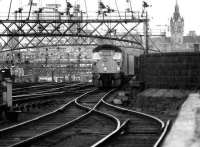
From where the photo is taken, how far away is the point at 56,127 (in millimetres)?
12055

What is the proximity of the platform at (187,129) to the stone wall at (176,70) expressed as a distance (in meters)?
4.52

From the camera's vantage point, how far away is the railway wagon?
27578 mm

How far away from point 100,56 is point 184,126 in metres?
16.6

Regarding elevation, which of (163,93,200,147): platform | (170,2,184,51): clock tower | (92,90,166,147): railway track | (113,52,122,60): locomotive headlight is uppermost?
(170,2,184,51): clock tower

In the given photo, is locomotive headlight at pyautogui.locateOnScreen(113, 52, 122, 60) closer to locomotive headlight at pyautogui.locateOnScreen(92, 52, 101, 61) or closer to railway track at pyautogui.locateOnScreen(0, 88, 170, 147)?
locomotive headlight at pyautogui.locateOnScreen(92, 52, 101, 61)

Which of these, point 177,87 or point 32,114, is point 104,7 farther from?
point 32,114

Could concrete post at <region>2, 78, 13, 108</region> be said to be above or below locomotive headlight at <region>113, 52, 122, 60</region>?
below

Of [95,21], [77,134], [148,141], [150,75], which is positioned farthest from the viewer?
[95,21]

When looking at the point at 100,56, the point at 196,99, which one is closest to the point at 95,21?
the point at 100,56

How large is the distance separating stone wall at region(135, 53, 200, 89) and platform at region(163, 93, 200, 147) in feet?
14.8

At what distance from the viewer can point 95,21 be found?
112 feet

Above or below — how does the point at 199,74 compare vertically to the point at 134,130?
above

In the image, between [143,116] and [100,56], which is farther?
[100,56]

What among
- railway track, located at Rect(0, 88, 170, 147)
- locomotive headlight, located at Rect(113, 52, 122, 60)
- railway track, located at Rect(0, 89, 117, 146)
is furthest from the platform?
locomotive headlight, located at Rect(113, 52, 122, 60)
